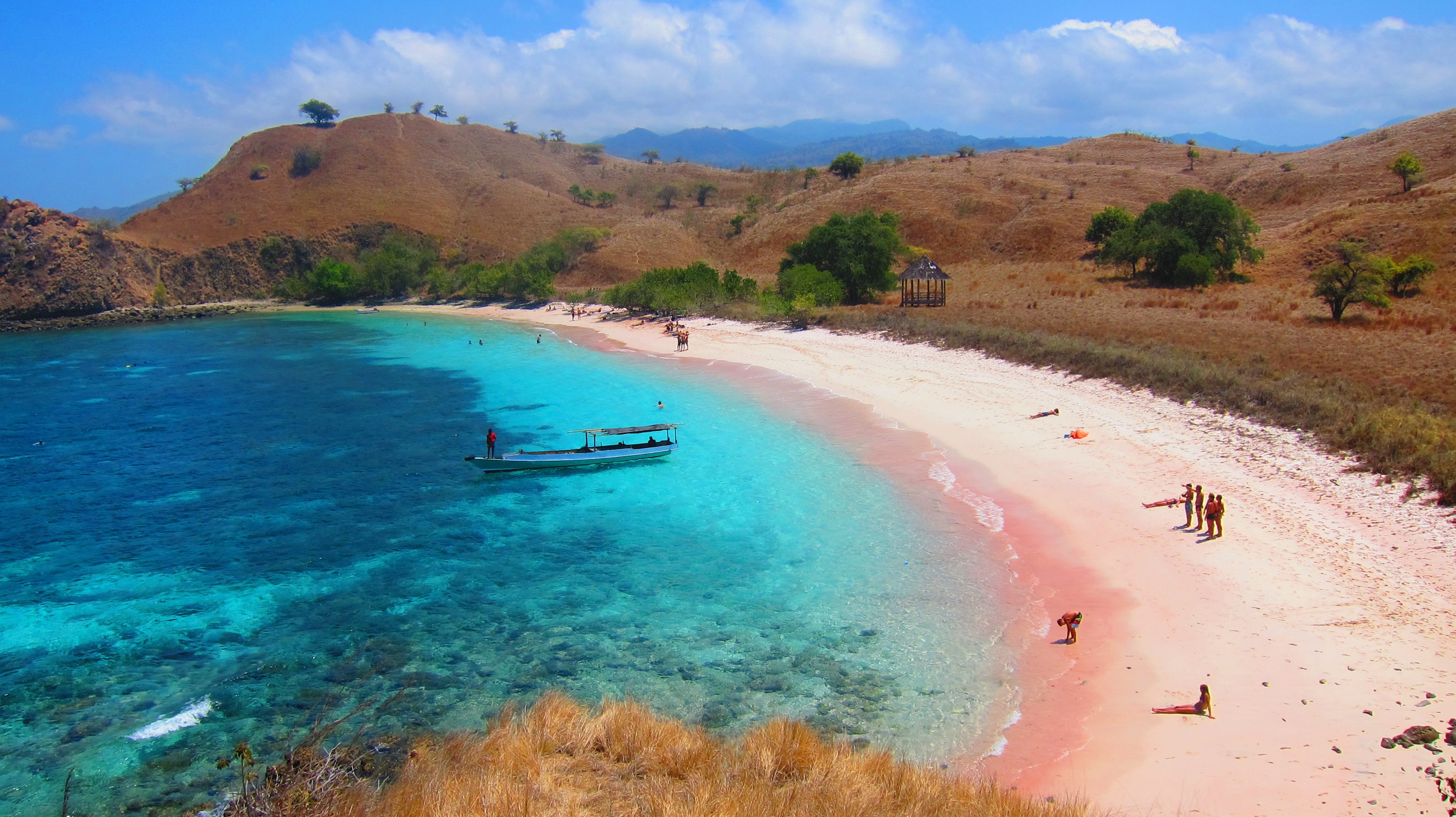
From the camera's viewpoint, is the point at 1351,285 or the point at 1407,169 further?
the point at 1407,169

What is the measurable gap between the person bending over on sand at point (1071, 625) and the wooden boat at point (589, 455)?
13823 mm

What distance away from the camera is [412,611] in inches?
579

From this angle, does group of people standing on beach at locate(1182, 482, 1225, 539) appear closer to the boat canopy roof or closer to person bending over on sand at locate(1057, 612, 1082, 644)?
person bending over on sand at locate(1057, 612, 1082, 644)

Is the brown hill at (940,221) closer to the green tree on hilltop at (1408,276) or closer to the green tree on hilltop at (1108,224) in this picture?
the green tree on hilltop at (1408,276)

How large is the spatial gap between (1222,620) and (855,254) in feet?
143

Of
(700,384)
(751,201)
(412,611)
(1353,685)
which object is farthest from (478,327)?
(1353,685)

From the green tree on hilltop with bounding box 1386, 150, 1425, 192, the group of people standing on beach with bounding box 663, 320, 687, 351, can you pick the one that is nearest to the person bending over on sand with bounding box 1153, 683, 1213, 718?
the group of people standing on beach with bounding box 663, 320, 687, 351

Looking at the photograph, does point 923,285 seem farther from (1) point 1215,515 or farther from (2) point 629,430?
(1) point 1215,515

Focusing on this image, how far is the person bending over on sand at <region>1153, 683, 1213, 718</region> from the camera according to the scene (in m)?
10.1

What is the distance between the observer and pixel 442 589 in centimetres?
1573

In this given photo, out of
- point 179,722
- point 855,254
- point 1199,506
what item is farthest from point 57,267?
point 1199,506

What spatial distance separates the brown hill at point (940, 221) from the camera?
3459cm

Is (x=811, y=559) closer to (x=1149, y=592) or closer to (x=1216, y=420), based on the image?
(x=1149, y=592)

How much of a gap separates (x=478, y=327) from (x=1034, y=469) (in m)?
50.3
